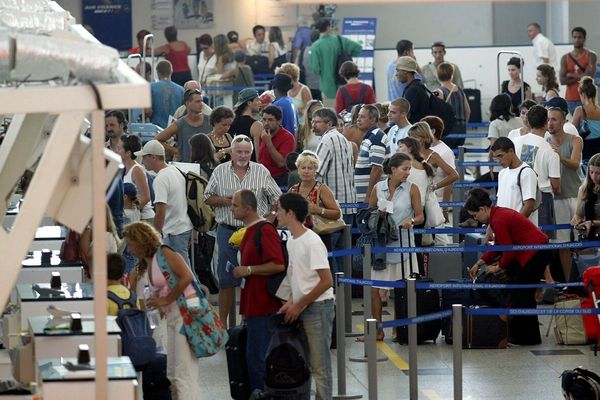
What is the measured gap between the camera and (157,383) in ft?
29.5

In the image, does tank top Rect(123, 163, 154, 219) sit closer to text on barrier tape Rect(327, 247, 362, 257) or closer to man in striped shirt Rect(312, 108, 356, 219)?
man in striped shirt Rect(312, 108, 356, 219)

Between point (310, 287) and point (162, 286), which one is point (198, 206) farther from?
point (162, 286)

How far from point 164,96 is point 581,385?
876 centimetres

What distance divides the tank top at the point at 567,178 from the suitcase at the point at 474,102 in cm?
1275

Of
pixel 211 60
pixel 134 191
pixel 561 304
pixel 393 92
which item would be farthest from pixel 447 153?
pixel 211 60

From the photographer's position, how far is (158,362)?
899cm

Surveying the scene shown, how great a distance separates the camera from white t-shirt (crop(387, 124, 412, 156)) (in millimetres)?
13633

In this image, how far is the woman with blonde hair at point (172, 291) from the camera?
8.61 meters

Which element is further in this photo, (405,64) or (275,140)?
(405,64)

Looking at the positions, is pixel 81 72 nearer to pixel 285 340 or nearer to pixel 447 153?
pixel 285 340

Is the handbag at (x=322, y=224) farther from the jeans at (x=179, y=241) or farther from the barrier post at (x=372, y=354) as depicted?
the barrier post at (x=372, y=354)

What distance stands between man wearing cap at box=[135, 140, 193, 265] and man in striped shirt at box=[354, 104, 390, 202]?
1978mm

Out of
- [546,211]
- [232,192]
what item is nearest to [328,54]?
[546,211]

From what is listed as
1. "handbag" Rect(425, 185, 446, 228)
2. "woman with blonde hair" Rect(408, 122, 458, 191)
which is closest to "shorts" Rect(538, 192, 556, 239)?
"woman with blonde hair" Rect(408, 122, 458, 191)
